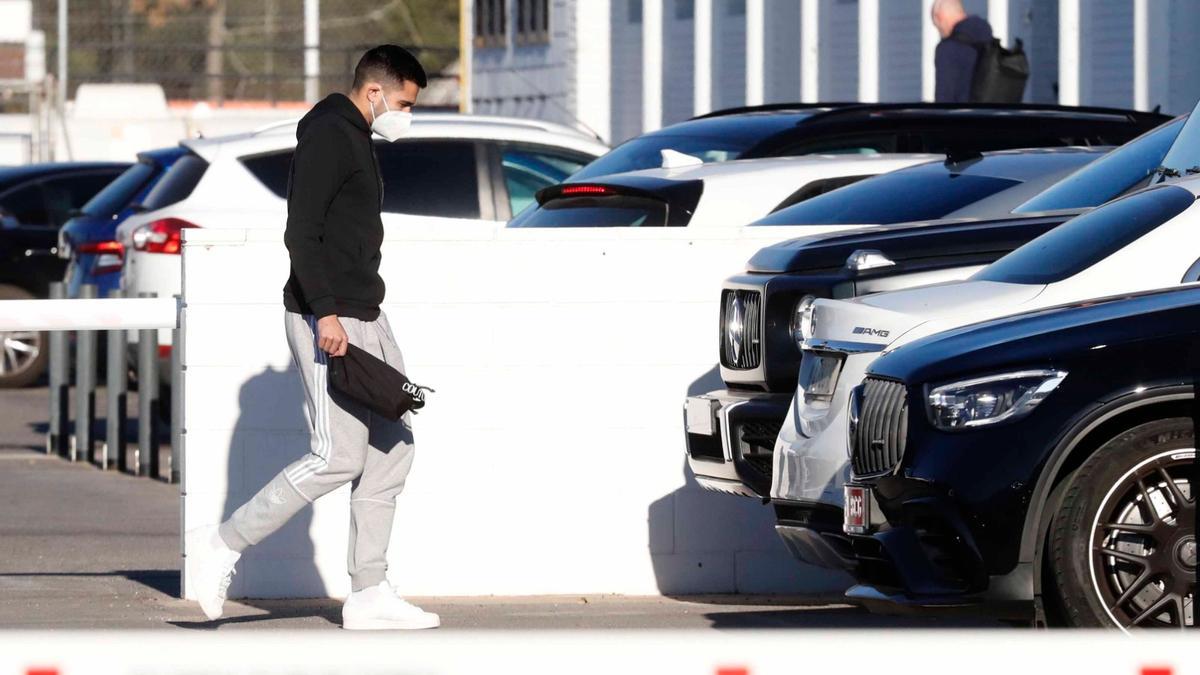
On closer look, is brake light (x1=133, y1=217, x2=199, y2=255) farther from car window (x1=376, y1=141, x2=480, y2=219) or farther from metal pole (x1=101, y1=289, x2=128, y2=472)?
car window (x1=376, y1=141, x2=480, y2=219)

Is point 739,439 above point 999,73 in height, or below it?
below

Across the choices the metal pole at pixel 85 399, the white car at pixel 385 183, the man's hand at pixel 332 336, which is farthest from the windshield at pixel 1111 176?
the metal pole at pixel 85 399

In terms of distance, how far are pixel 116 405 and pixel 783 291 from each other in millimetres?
6682

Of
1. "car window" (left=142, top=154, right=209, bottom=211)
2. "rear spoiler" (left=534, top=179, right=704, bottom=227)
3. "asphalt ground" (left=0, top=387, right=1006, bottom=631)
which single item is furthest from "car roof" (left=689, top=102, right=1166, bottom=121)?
"asphalt ground" (left=0, top=387, right=1006, bottom=631)

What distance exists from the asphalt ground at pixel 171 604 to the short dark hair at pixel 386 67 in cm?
176

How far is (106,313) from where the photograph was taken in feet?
27.0

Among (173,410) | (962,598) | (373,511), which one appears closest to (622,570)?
(373,511)

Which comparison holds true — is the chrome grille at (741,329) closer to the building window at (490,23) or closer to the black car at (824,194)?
the black car at (824,194)

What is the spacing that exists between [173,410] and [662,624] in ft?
16.9

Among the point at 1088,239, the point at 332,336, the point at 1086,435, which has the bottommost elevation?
the point at 1086,435

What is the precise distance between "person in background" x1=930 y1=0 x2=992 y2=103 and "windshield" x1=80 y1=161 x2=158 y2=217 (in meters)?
5.25

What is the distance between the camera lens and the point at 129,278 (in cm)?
1336

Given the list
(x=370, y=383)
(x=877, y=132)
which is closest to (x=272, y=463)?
(x=370, y=383)

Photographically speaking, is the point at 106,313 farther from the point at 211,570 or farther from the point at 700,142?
the point at 700,142
